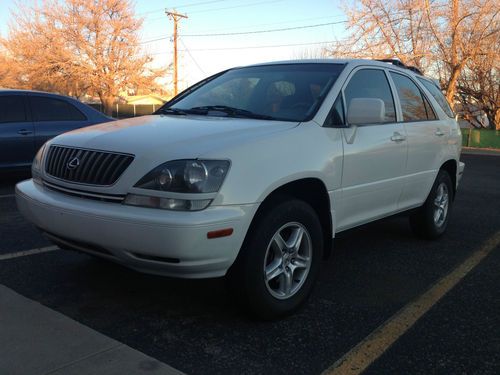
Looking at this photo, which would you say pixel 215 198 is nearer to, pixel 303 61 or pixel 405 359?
pixel 405 359

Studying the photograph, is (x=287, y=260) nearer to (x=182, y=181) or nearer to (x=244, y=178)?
(x=244, y=178)

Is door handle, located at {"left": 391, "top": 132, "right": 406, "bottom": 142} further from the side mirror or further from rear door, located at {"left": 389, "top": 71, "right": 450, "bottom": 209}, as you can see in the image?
the side mirror

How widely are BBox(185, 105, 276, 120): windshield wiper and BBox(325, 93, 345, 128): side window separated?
1.34ft

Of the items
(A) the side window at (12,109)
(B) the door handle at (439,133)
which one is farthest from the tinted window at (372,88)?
(A) the side window at (12,109)

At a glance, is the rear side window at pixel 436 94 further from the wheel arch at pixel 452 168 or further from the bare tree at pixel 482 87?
the bare tree at pixel 482 87

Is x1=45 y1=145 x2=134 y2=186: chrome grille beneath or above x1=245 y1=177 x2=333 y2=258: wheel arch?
above

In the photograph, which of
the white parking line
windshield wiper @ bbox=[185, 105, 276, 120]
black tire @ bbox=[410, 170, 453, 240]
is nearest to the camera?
windshield wiper @ bbox=[185, 105, 276, 120]

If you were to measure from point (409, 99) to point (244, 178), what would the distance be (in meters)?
2.62

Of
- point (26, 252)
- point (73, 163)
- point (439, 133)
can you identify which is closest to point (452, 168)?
point (439, 133)

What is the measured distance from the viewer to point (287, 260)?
10.9ft

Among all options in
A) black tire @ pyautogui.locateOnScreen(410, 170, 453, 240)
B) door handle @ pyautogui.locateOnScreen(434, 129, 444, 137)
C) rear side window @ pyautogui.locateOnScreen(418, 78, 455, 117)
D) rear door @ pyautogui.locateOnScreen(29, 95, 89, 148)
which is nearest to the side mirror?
door handle @ pyautogui.locateOnScreen(434, 129, 444, 137)

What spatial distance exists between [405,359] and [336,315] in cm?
65

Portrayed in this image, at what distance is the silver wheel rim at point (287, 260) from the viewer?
128 inches

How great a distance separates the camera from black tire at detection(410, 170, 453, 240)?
5.21m
